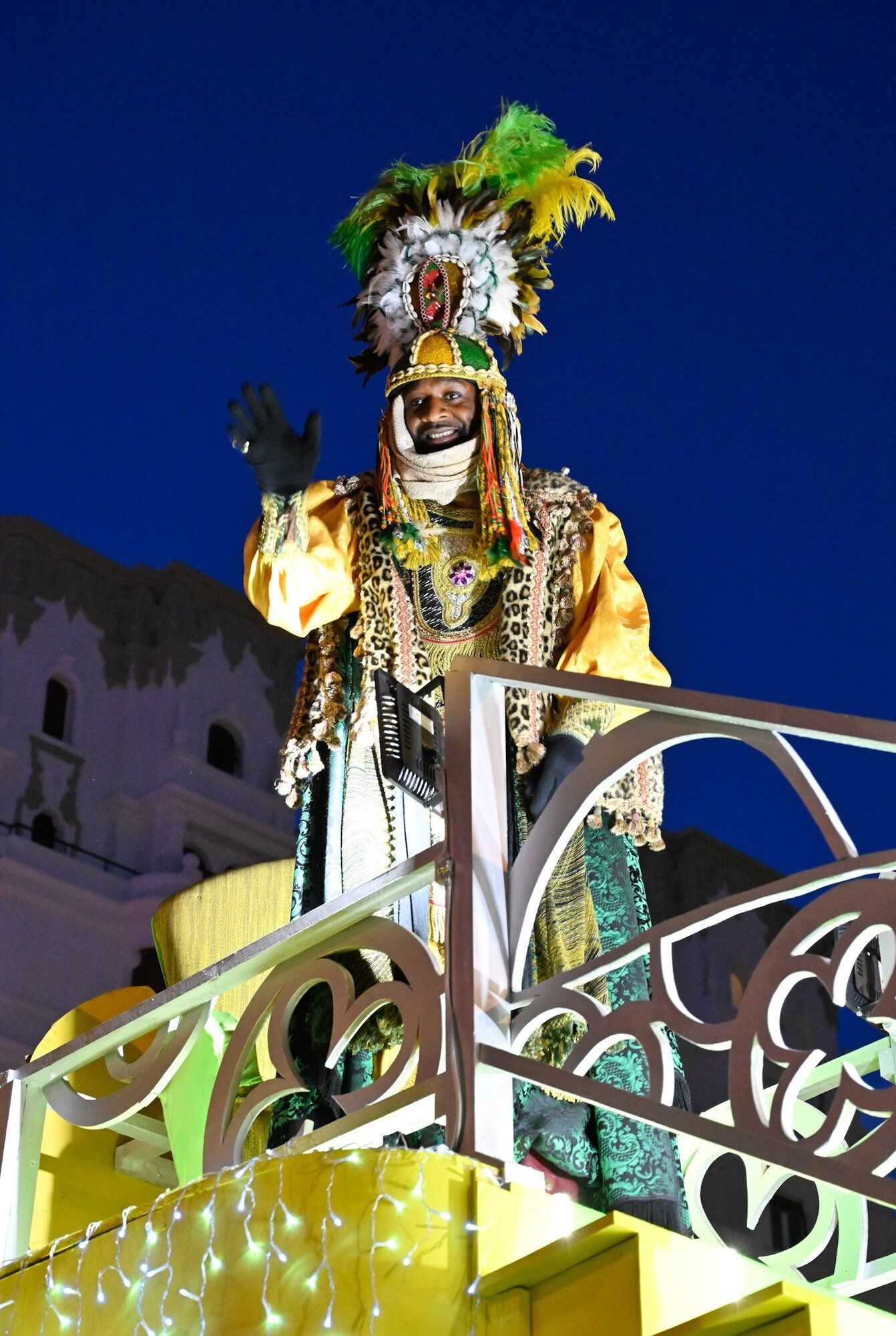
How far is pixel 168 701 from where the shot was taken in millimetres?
9844

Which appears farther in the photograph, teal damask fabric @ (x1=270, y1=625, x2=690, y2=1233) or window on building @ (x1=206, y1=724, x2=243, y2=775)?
window on building @ (x1=206, y1=724, x2=243, y2=775)

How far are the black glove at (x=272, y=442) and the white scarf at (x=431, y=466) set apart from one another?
9.4 inches

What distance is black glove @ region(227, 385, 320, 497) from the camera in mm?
4109

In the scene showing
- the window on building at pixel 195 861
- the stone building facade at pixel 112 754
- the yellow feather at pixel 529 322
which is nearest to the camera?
the yellow feather at pixel 529 322

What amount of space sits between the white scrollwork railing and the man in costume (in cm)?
84

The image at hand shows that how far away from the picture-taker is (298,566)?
4262 mm

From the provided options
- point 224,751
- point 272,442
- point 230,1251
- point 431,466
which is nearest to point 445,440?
point 431,466

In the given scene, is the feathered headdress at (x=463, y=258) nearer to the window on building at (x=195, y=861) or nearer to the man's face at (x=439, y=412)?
the man's face at (x=439, y=412)

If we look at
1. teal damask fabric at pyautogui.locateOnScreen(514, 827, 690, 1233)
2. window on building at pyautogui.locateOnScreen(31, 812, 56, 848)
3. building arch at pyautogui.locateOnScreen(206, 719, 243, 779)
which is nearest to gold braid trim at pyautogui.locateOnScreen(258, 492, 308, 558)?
teal damask fabric at pyautogui.locateOnScreen(514, 827, 690, 1233)

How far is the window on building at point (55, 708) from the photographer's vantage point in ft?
30.9

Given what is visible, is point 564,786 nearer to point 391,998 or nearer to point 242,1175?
point 391,998

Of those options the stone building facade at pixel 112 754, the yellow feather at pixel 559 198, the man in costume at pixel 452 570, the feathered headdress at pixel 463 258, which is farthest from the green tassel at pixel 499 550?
the stone building facade at pixel 112 754

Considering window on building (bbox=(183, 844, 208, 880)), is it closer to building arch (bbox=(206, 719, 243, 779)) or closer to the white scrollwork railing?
building arch (bbox=(206, 719, 243, 779))

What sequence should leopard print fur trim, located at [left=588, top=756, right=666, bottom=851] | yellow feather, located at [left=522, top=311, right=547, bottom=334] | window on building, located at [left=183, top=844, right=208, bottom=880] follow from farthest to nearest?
window on building, located at [left=183, top=844, right=208, bottom=880], yellow feather, located at [left=522, top=311, right=547, bottom=334], leopard print fur trim, located at [left=588, top=756, right=666, bottom=851]
